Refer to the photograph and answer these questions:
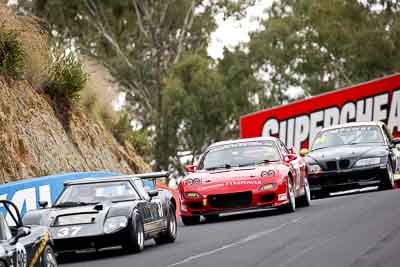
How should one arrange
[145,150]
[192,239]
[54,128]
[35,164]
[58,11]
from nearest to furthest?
[192,239], [35,164], [54,128], [145,150], [58,11]

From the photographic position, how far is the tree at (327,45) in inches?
2440

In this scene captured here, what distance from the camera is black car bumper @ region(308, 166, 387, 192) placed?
78.8 ft

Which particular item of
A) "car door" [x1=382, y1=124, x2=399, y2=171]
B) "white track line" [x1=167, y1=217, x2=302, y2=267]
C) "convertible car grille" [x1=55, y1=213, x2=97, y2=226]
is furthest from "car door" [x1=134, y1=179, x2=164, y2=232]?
"car door" [x1=382, y1=124, x2=399, y2=171]

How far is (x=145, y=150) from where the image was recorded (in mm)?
39156

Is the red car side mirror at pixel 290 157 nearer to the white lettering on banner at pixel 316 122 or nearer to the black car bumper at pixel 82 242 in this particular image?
the black car bumper at pixel 82 242

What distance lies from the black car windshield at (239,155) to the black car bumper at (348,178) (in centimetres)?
379

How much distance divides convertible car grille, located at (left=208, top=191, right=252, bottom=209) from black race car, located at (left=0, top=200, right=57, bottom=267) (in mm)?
8076

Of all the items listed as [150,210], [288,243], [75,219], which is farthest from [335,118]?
[75,219]

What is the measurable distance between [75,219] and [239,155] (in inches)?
270

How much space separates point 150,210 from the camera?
15.2 meters

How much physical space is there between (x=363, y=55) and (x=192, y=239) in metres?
46.8

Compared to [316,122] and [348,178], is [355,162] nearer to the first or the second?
[348,178]

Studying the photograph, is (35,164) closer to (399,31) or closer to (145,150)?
(145,150)

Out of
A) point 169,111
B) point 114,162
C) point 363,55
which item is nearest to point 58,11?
point 169,111
